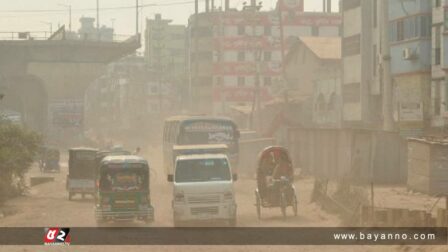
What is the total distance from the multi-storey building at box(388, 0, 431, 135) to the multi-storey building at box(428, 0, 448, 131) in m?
0.85

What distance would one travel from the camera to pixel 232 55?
140625mm

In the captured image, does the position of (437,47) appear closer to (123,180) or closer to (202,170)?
(202,170)

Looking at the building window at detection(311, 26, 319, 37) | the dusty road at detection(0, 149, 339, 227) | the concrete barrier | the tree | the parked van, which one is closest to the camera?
the parked van

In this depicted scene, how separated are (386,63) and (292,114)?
4375 centimetres

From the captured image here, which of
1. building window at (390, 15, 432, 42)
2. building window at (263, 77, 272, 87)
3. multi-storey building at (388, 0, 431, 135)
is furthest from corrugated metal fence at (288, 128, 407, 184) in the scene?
building window at (263, 77, 272, 87)

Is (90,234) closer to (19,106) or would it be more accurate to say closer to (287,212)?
(287,212)

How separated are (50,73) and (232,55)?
3547 centimetres

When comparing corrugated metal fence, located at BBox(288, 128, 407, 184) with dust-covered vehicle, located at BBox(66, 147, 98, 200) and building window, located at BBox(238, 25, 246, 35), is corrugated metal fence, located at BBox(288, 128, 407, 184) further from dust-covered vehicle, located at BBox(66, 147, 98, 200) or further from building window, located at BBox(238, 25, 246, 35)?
building window, located at BBox(238, 25, 246, 35)

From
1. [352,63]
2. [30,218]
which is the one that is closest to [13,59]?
[352,63]

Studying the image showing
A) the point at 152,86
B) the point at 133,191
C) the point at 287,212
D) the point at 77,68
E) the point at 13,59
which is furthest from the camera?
the point at 152,86

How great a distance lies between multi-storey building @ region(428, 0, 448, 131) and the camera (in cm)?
5403

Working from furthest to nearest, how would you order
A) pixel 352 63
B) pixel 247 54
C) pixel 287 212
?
pixel 247 54 < pixel 352 63 < pixel 287 212

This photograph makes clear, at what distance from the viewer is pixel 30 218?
33.3 metres

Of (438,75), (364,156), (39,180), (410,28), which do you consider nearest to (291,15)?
(410,28)
